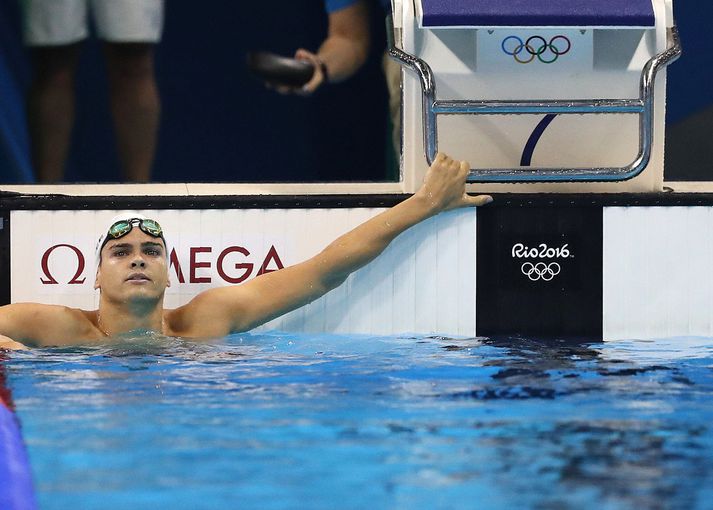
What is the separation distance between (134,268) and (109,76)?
153 cm

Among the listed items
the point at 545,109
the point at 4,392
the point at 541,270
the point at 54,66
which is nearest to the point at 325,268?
the point at 541,270

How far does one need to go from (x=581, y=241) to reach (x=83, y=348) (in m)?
1.73

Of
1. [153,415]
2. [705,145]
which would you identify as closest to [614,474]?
[153,415]

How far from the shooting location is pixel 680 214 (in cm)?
462

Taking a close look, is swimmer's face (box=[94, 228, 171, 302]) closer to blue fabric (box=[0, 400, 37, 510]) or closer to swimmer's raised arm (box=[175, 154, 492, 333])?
swimmer's raised arm (box=[175, 154, 492, 333])

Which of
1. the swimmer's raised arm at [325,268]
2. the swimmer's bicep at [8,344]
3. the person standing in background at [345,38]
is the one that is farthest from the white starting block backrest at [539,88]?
the swimmer's bicep at [8,344]

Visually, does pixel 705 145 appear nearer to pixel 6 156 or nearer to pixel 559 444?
pixel 6 156

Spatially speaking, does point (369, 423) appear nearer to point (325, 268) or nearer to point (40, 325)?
point (325, 268)

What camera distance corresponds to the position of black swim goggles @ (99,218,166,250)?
170 inches

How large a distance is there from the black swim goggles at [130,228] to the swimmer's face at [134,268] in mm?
13

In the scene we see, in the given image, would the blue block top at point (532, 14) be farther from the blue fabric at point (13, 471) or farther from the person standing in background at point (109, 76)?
the blue fabric at point (13, 471)

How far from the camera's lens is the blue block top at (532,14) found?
4.52 meters

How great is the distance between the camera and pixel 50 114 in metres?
5.52

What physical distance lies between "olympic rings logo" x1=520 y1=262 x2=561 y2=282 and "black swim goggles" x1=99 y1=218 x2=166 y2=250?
4.14 feet
